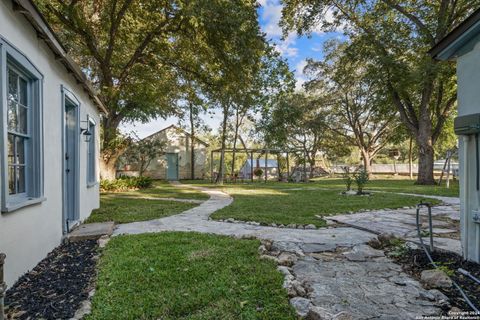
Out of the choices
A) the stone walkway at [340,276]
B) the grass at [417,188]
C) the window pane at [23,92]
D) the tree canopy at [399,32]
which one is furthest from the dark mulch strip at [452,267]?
the tree canopy at [399,32]

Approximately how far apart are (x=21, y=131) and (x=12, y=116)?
0.22 m

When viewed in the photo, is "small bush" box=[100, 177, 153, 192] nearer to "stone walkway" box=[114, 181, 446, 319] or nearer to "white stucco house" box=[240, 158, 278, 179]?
"stone walkway" box=[114, 181, 446, 319]

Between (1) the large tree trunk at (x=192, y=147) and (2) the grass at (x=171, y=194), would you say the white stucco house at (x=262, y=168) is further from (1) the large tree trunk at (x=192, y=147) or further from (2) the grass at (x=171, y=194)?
(2) the grass at (x=171, y=194)

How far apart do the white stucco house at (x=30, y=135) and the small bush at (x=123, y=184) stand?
7.51 m

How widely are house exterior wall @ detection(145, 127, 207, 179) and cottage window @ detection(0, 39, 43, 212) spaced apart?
18.4m

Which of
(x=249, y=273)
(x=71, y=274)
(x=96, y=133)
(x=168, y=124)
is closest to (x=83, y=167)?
(x=96, y=133)

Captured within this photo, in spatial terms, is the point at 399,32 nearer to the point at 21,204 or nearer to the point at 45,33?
the point at 45,33

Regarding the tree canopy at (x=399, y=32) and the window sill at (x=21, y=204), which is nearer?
the window sill at (x=21, y=204)

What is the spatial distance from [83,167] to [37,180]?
266 cm

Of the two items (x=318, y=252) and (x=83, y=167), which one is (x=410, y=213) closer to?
(x=318, y=252)

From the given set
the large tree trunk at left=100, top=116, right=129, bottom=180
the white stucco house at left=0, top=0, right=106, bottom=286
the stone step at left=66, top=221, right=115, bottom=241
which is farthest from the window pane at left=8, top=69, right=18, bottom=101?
the large tree trunk at left=100, top=116, right=129, bottom=180

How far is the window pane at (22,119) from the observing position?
3082 mm

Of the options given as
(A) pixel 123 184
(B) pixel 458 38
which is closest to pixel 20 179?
(B) pixel 458 38

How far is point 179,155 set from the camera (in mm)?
21875
